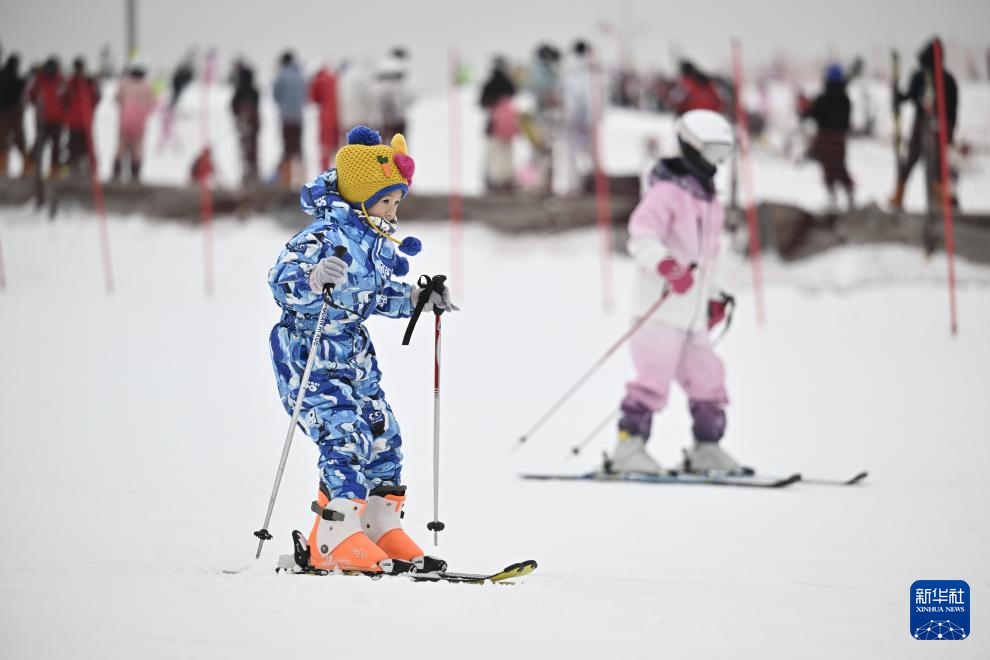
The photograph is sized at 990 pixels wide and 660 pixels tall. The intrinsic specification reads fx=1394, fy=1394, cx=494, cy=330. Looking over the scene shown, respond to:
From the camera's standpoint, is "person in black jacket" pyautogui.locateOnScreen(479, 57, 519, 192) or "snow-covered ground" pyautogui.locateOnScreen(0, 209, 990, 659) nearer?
"snow-covered ground" pyautogui.locateOnScreen(0, 209, 990, 659)

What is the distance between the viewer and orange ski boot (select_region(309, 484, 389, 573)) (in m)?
4.84

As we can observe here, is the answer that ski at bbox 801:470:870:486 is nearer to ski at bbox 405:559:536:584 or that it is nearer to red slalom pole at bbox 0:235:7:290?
ski at bbox 405:559:536:584

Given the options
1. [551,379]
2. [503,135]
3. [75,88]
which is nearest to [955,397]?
[551,379]

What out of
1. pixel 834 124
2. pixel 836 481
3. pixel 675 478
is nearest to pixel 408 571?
pixel 675 478

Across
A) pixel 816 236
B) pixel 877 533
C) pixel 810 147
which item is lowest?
pixel 877 533

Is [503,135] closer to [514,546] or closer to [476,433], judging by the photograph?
[476,433]

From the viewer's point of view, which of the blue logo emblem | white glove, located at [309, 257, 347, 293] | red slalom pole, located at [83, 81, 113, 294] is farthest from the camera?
red slalom pole, located at [83, 81, 113, 294]

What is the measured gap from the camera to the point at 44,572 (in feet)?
16.0

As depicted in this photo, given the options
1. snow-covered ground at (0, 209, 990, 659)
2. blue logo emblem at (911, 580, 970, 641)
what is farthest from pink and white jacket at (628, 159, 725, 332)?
→ blue logo emblem at (911, 580, 970, 641)

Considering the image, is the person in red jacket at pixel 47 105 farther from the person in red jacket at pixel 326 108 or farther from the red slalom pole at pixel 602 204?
the red slalom pole at pixel 602 204

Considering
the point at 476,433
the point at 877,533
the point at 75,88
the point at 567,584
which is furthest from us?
the point at 75,88

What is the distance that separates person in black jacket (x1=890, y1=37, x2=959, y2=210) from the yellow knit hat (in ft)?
30.9

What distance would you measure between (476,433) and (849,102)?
8.16 m

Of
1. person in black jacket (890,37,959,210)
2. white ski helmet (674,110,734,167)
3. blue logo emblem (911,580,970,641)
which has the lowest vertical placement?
blue logo emblem (911,580,970,641)
